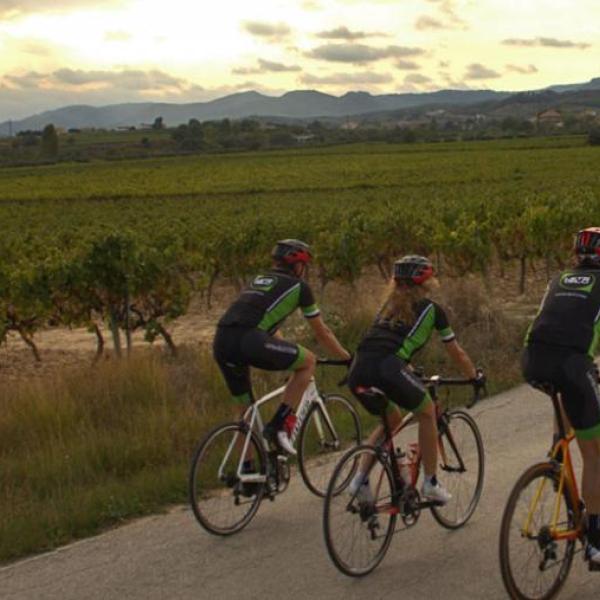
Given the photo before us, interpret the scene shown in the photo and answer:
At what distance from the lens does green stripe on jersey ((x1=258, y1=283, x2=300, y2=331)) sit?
6.21m

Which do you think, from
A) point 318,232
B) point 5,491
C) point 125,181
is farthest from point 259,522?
point 125,181

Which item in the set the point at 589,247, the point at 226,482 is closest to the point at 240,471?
the point at 226,482

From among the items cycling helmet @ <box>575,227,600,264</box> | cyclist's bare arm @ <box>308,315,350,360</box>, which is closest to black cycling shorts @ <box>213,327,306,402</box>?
cyclist's bare arm @ <box>308,315,350,360</box>

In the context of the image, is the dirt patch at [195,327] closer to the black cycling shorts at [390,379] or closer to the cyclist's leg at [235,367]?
the cyclist's leg at [235,367]

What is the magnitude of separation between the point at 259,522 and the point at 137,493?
98cm

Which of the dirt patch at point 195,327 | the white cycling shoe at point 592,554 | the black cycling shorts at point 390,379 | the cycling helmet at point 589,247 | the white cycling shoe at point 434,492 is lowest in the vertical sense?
the dirt patch at point 195,327

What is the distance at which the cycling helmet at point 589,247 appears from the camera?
505 centimetres

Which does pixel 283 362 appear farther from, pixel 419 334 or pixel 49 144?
pixel 49 144

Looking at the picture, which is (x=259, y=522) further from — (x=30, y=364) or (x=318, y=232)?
(x=318, y=232)

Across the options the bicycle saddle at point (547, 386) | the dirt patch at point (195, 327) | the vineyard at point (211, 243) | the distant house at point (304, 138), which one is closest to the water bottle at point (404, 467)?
the bicycle saddle at point (547, 386)

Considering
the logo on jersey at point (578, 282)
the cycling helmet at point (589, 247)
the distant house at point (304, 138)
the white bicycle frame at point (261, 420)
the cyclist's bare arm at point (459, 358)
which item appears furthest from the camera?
the distant house at point (304, 138)

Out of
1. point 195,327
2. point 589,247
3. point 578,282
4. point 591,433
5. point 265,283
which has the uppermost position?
point 589,247

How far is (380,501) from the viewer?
546 cm

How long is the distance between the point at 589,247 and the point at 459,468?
72.9 inches
